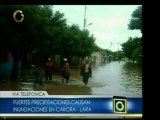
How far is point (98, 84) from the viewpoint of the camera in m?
6.05

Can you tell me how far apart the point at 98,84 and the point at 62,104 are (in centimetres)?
58

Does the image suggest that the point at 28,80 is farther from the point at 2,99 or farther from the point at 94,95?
the point at 94,95

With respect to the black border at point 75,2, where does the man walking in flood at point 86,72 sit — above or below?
below

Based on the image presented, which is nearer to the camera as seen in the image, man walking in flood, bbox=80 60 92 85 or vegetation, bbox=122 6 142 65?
vegetation, bbox=122 6 142 65

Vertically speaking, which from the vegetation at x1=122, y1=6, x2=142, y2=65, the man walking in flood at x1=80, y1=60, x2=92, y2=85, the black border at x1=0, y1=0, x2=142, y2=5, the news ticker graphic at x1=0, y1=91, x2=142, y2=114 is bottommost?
the news ticker graphic at x1=0, y1=91, x2=142, y2=114

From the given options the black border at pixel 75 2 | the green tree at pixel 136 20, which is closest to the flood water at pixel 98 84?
the green tree at pixel 136 20

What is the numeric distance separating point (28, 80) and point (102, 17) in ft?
4.49

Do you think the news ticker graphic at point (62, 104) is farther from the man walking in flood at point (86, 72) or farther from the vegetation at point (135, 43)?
the vegetation at point (135, 43)

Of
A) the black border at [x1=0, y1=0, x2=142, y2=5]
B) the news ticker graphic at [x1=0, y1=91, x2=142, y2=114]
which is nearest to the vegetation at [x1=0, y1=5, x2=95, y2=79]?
the black border at [x1=0, y1=0, x2=142, y2=5]

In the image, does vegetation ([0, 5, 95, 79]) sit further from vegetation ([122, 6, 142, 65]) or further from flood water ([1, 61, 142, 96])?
vegetation ([122, 6, 142, 65])

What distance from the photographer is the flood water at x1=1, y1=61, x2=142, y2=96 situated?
19.6 feet

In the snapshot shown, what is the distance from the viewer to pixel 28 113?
596 cm

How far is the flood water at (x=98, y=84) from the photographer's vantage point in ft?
19.6

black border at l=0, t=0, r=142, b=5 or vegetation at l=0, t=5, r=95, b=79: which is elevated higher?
black border at l=0, t=0, r=142, b=5
